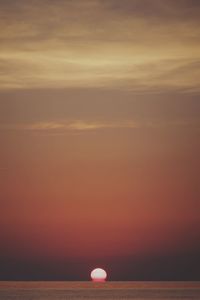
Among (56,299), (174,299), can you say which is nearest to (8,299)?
(56,299)

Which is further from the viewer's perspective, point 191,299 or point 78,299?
point 78,299

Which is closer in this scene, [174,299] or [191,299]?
[191,299]

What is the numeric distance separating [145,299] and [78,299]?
13.6 m

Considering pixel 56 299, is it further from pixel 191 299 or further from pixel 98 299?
pixel 191 299

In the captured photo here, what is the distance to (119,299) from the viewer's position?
144375mm

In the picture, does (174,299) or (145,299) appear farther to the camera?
(174,299)

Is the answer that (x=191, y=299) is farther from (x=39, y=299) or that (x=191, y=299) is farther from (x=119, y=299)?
(x=39, y=299)

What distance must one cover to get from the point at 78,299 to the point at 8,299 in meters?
12.6

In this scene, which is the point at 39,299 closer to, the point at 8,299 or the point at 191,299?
the point at 8,299

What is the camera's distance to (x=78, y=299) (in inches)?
5979

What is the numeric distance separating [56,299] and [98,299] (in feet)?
27.1

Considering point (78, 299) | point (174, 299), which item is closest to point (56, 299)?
point (78, 299)

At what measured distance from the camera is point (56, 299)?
14588 cm

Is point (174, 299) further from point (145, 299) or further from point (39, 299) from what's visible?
point (39, 299)
